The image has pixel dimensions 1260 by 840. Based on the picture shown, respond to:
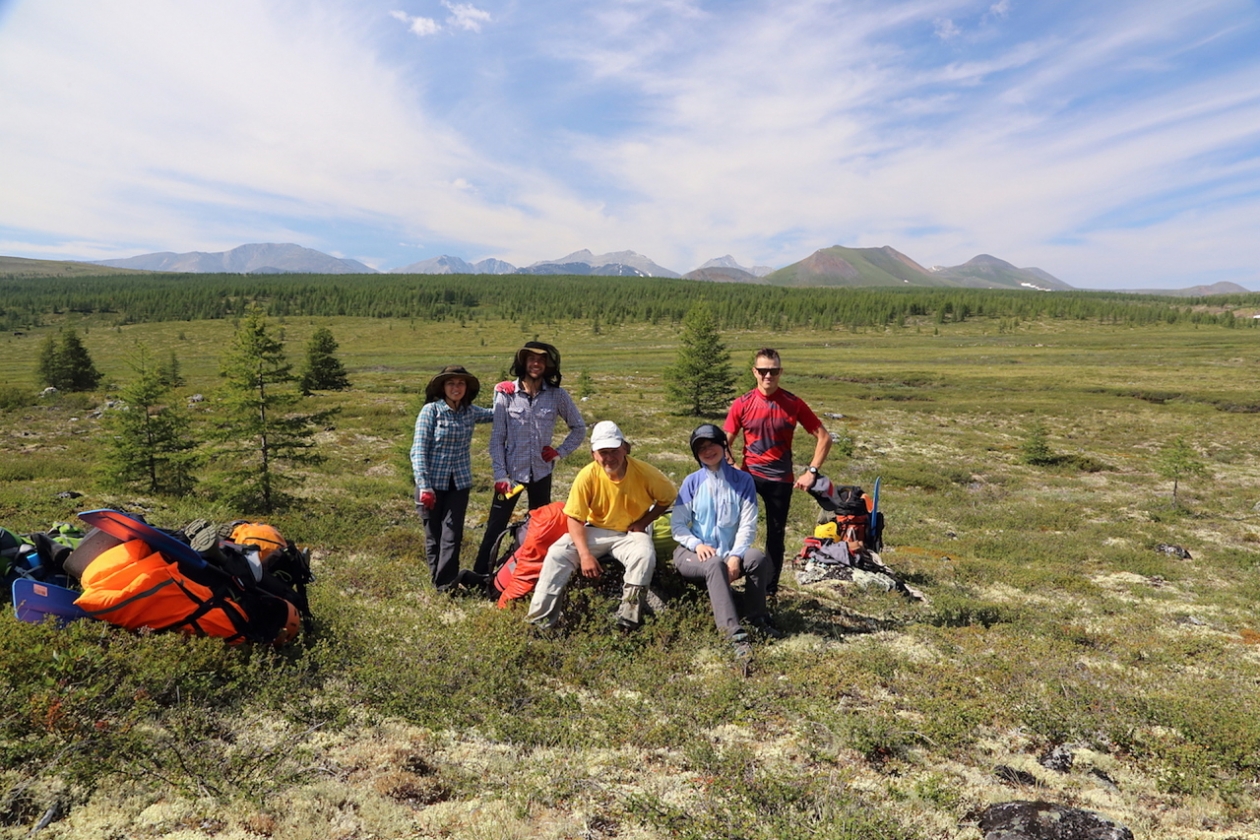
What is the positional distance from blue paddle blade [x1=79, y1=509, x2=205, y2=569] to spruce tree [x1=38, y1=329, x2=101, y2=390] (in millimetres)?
46168

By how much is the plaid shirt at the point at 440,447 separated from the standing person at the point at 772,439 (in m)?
3.00

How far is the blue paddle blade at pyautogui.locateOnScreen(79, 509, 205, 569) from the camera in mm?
4340

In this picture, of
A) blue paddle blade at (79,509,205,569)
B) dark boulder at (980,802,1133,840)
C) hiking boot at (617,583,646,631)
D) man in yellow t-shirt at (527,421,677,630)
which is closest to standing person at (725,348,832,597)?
man in yellow t-shirt at (527,421,677,630)

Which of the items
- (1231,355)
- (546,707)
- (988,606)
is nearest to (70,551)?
(546,707)

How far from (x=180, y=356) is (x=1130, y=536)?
373ft

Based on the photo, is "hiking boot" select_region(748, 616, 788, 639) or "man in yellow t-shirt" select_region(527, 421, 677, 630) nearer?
"man in yellow t-shirt" select_region(527, 421, 677, 630)

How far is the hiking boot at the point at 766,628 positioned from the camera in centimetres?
576

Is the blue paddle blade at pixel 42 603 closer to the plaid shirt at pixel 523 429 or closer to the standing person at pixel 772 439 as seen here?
the plaid shirt at pixel 523 429

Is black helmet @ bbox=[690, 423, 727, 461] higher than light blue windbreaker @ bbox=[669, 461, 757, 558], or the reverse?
black helmet @ bbox=[690, 423, 727, 461]

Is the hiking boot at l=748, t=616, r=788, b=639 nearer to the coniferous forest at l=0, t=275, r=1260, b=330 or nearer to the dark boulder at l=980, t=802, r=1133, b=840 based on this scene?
the dark boulder at l=980, t=802, r=1133, b=840

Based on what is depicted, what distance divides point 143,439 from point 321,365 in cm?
2885

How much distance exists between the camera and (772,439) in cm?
680

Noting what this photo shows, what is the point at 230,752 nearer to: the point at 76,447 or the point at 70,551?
the point at 70,551

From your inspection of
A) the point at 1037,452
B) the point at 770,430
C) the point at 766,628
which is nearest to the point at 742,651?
the point at 766,628
